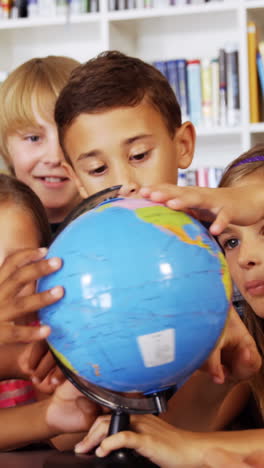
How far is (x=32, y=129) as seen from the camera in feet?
8.43

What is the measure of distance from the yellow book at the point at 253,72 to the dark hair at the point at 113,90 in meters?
1.93

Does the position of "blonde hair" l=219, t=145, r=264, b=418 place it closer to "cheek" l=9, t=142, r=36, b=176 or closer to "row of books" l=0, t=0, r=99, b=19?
"cheek" l=9, t=142, r=36, b=176

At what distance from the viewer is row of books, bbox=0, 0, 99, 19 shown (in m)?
3.85

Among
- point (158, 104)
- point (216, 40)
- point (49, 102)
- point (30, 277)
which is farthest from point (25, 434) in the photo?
point (216, 40)

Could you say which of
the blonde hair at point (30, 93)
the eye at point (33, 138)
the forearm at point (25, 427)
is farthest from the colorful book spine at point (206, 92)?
the forearm at point (25, 427)

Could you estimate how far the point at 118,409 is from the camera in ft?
3.58

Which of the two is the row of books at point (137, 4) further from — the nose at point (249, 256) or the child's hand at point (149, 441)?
the child's hand at point (149, 441)

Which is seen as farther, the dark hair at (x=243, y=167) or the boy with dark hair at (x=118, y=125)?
the dark hair at (x=243, y=167)

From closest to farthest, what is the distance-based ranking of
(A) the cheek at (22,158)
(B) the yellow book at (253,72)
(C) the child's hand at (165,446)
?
1. (C) the child's hand at (165,446)
2. (A) the cheek at (22,158)
3. (B) the yellow book at (253,72)

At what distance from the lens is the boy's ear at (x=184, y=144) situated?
1815mm

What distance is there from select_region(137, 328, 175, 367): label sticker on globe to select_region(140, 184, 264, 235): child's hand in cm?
21

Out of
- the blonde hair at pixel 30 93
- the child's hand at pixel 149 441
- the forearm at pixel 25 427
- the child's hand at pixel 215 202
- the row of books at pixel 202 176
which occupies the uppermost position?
the child's hand at pixel 215 202

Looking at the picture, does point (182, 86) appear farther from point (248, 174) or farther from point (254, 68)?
point (248, 174)

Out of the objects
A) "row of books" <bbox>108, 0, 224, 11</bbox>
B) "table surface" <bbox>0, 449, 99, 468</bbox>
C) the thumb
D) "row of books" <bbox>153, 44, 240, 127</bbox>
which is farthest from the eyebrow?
"row of books" <bbox>108, 0, 224, 11</bbox>
